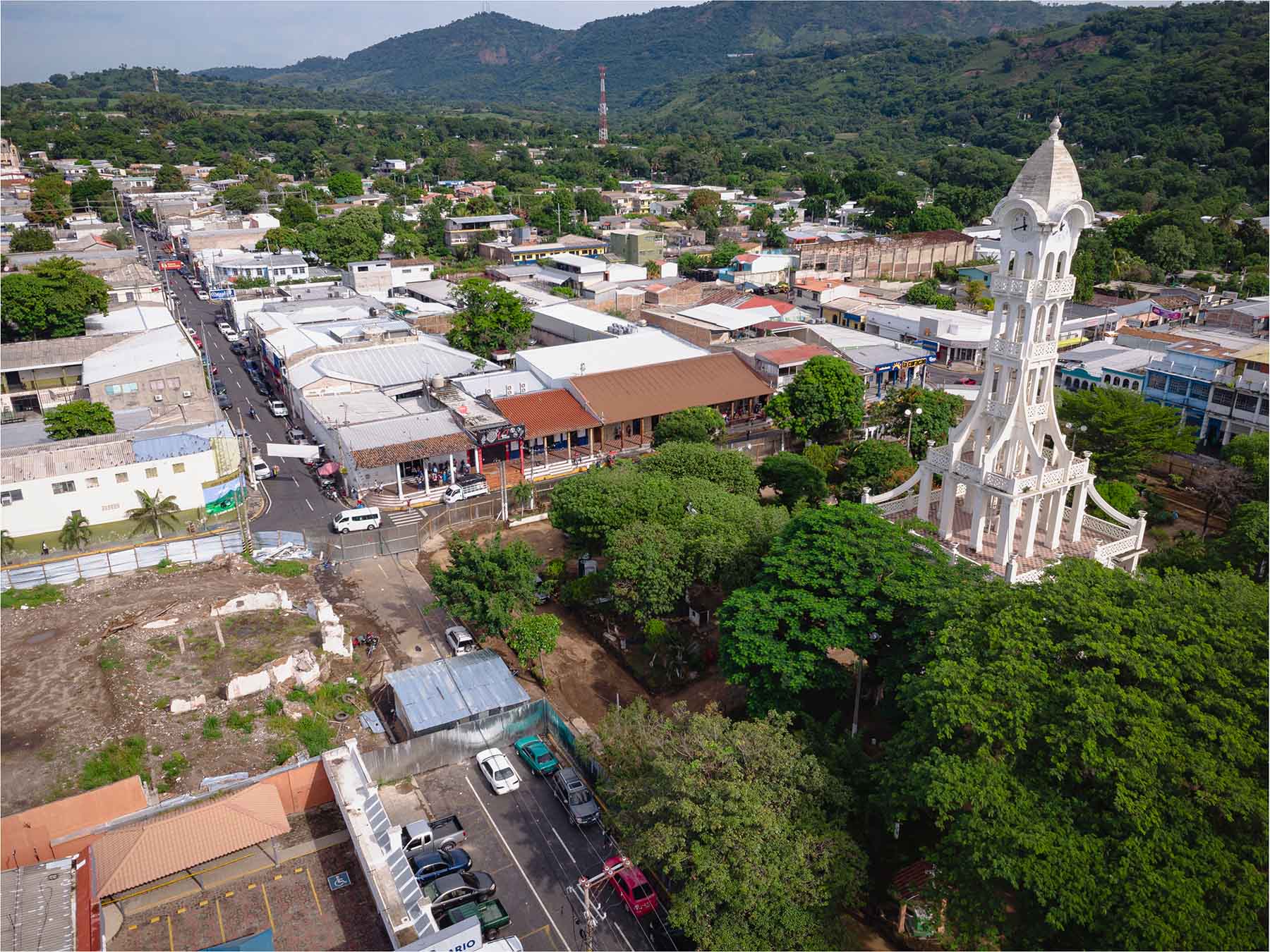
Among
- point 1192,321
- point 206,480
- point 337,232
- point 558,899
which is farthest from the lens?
point 337,232

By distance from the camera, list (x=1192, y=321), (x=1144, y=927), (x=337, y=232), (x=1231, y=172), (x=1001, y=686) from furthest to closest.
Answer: (x=1231, y=172)
(x=337, y=232)
(x=1192, y=321)
(x=1001, y=686)
(x=1144, y=927)

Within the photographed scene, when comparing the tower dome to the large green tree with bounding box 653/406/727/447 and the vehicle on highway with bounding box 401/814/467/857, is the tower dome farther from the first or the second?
the vehicle on highway with bounding box 401/814/467/857

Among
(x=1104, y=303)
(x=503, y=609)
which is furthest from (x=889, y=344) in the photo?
(x=503, y=609)

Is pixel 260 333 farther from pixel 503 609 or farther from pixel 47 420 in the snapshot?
pixel 503 609

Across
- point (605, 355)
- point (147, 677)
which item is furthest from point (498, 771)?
point (605, 355)

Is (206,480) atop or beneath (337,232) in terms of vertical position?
beneath

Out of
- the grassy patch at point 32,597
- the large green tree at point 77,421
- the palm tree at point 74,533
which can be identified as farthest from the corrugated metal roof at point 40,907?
the large green tree at point 77,421
